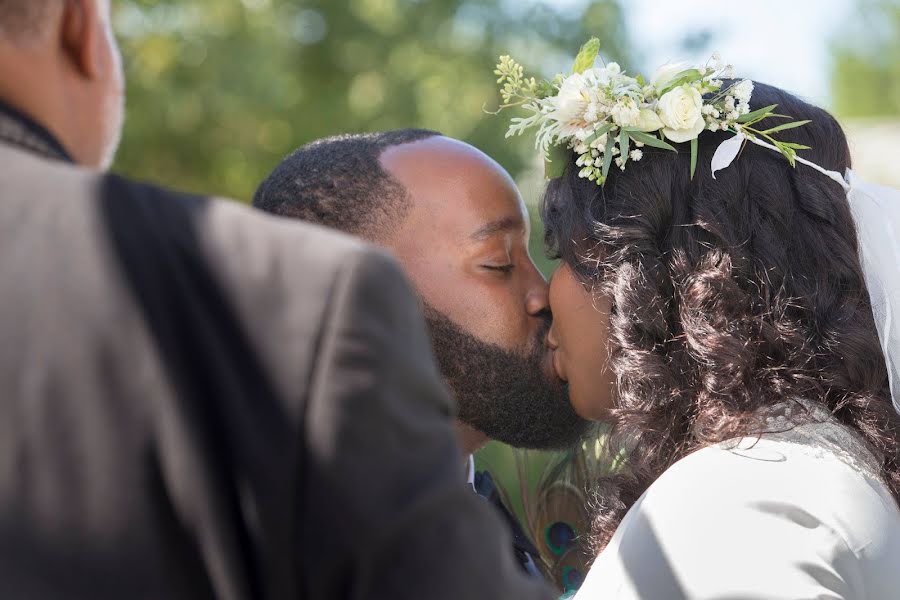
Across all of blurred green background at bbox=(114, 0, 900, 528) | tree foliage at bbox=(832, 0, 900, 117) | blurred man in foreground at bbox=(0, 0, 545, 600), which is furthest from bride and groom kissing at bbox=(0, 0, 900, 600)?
tree foliage at bbox=(832, 0, 900, 117)

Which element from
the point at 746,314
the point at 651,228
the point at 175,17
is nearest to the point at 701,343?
the point at 746,314

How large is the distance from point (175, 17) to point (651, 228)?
10.4m

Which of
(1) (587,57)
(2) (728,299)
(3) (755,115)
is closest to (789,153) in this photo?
(3) (755,115)

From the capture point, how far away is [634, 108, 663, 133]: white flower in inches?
114

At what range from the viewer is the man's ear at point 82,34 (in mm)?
1557

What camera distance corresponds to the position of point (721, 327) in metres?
2.69

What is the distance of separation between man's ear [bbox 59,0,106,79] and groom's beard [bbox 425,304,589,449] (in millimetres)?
2024

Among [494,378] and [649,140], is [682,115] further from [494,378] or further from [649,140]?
[494,378]

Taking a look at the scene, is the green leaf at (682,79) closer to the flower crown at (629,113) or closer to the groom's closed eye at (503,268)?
the flower crown at (629,113)

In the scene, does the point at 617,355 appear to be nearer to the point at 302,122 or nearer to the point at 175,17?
the point at 175,17

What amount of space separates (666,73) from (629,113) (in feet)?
0.66

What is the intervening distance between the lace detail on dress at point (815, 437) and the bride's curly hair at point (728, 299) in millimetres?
36

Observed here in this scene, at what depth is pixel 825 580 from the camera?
2.18 m

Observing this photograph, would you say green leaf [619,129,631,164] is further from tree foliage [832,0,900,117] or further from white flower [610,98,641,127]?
tree foliage [832,0,900,117]
